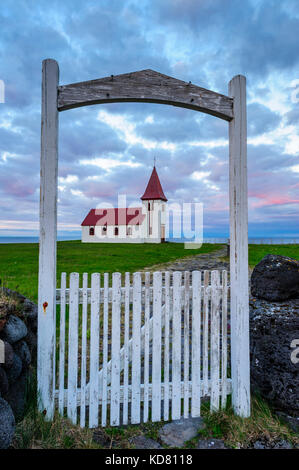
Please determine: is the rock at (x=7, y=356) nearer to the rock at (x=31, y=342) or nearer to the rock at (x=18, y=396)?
the rock at (x=18, y=396)

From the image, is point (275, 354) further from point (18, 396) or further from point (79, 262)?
point (79, 262)

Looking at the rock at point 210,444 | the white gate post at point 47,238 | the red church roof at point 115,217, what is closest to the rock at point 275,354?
the rock at point 210,444

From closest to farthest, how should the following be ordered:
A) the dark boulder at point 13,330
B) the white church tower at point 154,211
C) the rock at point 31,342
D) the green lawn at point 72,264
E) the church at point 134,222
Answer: the dark boulder at point 13,330
the rock at point 31,342
the green lawn at point 72,264
the white church tower at point 154,211
the church at point 134,222

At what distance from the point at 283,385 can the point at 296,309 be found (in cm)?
90

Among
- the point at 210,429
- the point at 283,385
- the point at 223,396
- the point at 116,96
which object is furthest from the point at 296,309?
the point at 116,96

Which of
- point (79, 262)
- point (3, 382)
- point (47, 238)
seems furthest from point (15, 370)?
point (79, 262)

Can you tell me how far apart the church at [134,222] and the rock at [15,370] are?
3585 centimetres

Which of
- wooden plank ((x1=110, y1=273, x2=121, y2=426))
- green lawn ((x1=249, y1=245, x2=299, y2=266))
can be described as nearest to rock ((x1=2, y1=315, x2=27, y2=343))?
wooden plank ((x1=110, y1=273, x2=121, y2=426))

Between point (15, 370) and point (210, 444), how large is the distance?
7.04ft

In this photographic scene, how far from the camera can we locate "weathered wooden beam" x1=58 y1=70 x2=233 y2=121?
3.02 m

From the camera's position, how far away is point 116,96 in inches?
121

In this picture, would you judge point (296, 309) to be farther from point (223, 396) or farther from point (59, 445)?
point (59, 445)

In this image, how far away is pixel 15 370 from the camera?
108 inches

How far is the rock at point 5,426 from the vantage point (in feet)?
6.91
